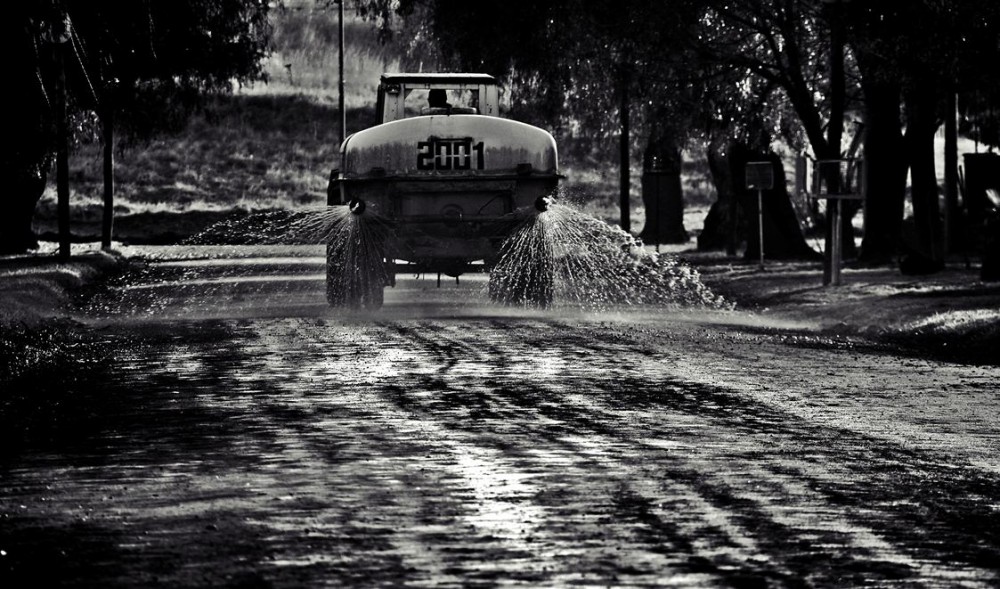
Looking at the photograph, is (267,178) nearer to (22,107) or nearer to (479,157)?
(22,107)

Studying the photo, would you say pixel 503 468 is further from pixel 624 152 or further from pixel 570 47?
pixel 624 152

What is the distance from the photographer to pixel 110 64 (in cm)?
1938

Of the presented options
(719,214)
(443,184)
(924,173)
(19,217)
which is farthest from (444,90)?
(719,214)

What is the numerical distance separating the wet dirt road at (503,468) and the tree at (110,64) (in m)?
3.96

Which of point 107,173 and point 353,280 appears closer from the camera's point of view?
point 353,280

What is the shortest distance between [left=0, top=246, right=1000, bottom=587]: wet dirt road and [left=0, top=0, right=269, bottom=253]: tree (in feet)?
13.0

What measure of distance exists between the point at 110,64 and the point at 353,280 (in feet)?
13.8

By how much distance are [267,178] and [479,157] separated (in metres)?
59.9

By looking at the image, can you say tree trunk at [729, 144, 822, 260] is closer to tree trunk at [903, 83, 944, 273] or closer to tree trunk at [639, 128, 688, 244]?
tree trunk at [903, 83, 944, 273]

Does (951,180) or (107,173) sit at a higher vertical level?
(107,173)

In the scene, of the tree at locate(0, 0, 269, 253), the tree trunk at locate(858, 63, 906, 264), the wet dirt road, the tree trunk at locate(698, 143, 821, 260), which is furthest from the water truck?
the tree trunk at locate(698, 143, 821, 260)

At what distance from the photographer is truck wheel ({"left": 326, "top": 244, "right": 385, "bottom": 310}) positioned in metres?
21.6

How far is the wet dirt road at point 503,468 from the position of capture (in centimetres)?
660

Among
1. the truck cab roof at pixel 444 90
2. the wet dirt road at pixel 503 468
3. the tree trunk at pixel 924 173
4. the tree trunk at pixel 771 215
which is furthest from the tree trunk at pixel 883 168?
the wet dirt road at pixel 503 468
